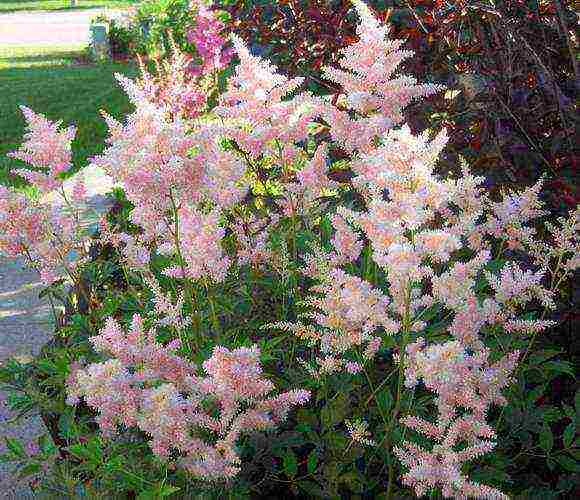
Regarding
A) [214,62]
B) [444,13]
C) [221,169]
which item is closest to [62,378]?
[221,169]

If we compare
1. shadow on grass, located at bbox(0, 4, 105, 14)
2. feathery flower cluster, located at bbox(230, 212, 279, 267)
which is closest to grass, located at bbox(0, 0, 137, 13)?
shadow on grass, located at bbox(0, 4, 105, 14)

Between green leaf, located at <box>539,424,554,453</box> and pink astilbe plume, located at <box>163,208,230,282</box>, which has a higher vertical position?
pink astilbe plume, located at <box>163,208,230,282</box>

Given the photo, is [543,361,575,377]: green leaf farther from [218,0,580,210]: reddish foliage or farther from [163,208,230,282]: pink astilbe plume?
[163,208,230,282]: pink astilbe plume

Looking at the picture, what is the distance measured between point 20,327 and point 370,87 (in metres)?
2.29

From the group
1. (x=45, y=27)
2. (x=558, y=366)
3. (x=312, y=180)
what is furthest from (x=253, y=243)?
(x=45, y=27)

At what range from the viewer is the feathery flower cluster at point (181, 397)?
1.70 m

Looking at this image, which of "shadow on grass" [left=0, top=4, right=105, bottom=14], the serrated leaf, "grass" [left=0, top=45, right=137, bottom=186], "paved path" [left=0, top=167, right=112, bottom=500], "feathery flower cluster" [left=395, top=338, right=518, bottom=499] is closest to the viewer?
"feathery flower cluster" [left=395, top=338, right=518, bottom=499]

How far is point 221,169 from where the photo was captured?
242 cm

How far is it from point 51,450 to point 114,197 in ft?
10.5

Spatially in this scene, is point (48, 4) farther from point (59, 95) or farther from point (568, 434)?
point (568, 434)

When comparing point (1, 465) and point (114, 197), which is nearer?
point (1, 465)

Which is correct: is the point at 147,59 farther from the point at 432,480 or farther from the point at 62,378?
the point at 432,480

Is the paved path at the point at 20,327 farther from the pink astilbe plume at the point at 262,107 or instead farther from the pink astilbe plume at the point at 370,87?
the pink astilbe plume at the point at 370,87

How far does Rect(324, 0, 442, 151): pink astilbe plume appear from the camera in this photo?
221 cm
